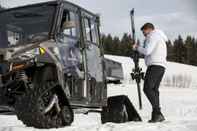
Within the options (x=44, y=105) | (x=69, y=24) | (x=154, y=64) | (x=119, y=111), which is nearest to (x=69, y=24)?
(x=69, y=24)

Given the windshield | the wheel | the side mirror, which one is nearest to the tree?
the windshield

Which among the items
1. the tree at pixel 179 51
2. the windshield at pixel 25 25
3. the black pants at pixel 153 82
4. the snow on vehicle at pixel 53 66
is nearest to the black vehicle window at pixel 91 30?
the snow on vehicle at pixel 53 66

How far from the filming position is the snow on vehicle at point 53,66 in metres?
8.26

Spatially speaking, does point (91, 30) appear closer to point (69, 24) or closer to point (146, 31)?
point (146, 31)

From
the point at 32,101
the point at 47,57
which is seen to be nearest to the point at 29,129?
the point at 32,101

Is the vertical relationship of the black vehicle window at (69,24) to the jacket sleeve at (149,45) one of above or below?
above

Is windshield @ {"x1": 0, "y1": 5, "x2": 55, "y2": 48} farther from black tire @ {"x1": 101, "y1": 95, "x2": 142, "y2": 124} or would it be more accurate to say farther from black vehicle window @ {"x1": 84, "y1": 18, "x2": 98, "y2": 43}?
black tire @ {"x1": 101, "y1": 95, "x2": 142, "y2": 124}

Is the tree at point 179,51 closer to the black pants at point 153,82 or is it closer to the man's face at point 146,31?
the man's face at point 146,31

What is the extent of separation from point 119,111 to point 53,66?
2.63 m

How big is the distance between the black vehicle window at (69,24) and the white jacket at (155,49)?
116 cm

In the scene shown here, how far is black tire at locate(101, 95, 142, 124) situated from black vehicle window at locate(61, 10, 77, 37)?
194 cm

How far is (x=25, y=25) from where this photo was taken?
371 inches

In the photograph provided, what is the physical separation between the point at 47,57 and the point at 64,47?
656 mm

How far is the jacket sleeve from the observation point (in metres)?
9.71
